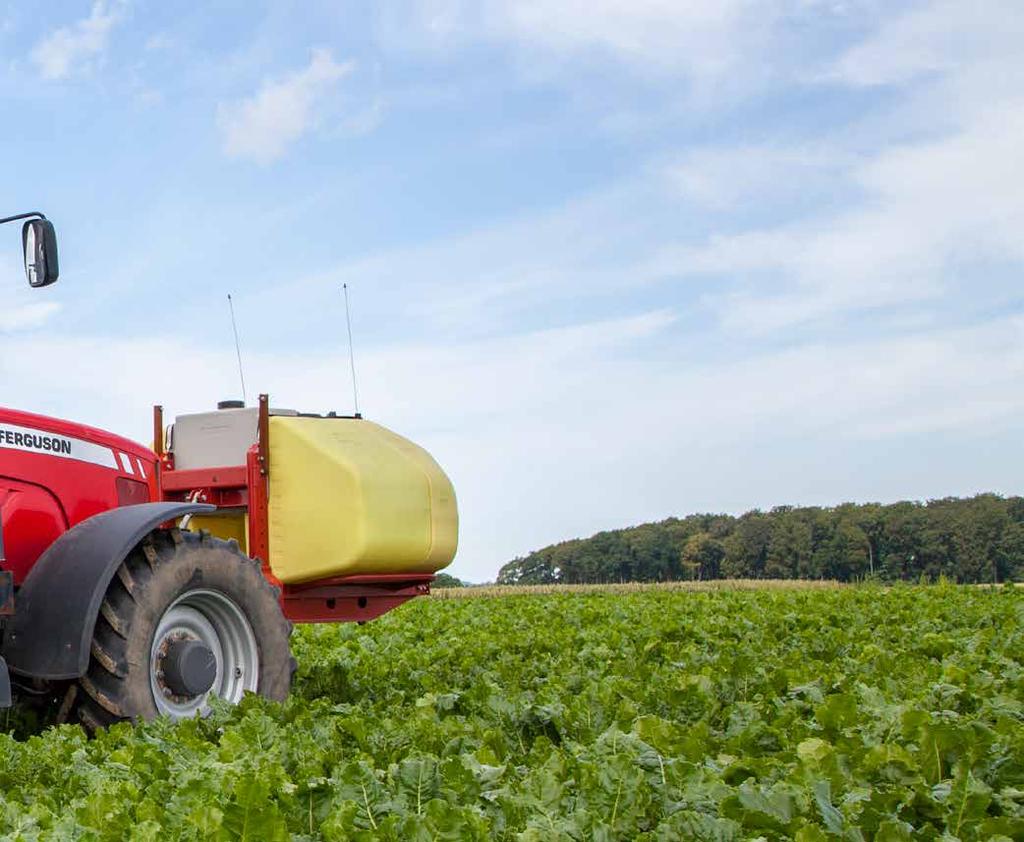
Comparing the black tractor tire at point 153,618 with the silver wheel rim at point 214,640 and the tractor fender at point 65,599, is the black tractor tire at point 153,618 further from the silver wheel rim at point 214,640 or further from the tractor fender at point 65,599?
the tractor fender at point 65,599

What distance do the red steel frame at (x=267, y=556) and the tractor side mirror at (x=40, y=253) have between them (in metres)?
2.09

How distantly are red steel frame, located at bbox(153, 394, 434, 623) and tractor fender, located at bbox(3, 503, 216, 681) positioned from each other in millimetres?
1900

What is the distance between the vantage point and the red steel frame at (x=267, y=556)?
7.95m

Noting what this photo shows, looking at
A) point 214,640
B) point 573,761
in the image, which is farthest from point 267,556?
point 573,761

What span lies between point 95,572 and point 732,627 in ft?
23.7

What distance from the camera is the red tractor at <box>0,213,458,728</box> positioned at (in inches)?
224

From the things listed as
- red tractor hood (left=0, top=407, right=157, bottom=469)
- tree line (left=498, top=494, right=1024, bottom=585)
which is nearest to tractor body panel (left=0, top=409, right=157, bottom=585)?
red tractor hood (left=0, top=407, right=157, bottom=469)

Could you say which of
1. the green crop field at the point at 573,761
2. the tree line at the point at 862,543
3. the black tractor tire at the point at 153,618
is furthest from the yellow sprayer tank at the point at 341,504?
the tree line at the point at 862,543

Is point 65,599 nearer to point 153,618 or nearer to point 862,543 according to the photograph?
point 153,618

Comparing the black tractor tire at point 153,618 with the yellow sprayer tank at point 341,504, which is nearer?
the black tractor tire at point 153,618

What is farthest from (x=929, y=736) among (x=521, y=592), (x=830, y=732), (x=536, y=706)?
(x=521, y=592)

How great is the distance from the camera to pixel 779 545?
75688 mm

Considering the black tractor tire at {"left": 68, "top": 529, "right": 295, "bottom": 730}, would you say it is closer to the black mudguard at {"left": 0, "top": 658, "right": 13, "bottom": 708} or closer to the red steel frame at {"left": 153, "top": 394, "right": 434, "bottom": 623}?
the black mudguard at {"left": 0, "top": 658, "right": 13, "bottom": 708}

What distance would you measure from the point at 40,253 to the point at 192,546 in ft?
5.60
